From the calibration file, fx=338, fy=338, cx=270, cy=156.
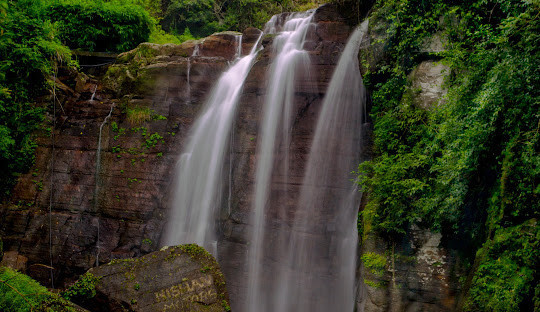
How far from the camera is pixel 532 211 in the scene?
13.3ft

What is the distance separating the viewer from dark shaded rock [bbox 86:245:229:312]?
18.4 ft

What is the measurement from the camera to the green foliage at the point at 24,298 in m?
4.41

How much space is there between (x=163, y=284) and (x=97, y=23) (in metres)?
11.2

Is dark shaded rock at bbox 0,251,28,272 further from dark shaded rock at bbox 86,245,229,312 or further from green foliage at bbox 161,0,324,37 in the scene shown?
green foliage at bbox 161,0,324,37

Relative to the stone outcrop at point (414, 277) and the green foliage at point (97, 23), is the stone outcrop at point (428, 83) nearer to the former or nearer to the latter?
the stone outcrop at point (414, 277)

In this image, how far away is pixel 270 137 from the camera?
938 centimetres

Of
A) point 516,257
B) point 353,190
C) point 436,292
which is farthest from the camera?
point 353,190

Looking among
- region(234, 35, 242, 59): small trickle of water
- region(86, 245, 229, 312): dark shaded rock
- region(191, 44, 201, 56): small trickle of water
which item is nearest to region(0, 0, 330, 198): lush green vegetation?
region(191, 44, 201, 56): small trickle of water

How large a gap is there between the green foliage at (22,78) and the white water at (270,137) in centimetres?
701

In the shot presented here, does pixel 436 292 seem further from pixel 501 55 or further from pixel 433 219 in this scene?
pixel 501 55

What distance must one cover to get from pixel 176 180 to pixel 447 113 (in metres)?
7.37

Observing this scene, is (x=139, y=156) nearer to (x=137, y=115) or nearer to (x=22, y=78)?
(x=137, y=115)

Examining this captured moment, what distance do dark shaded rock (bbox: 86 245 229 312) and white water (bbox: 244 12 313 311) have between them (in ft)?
8.66

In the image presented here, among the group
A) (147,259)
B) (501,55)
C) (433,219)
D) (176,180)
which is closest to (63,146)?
(176,180)
